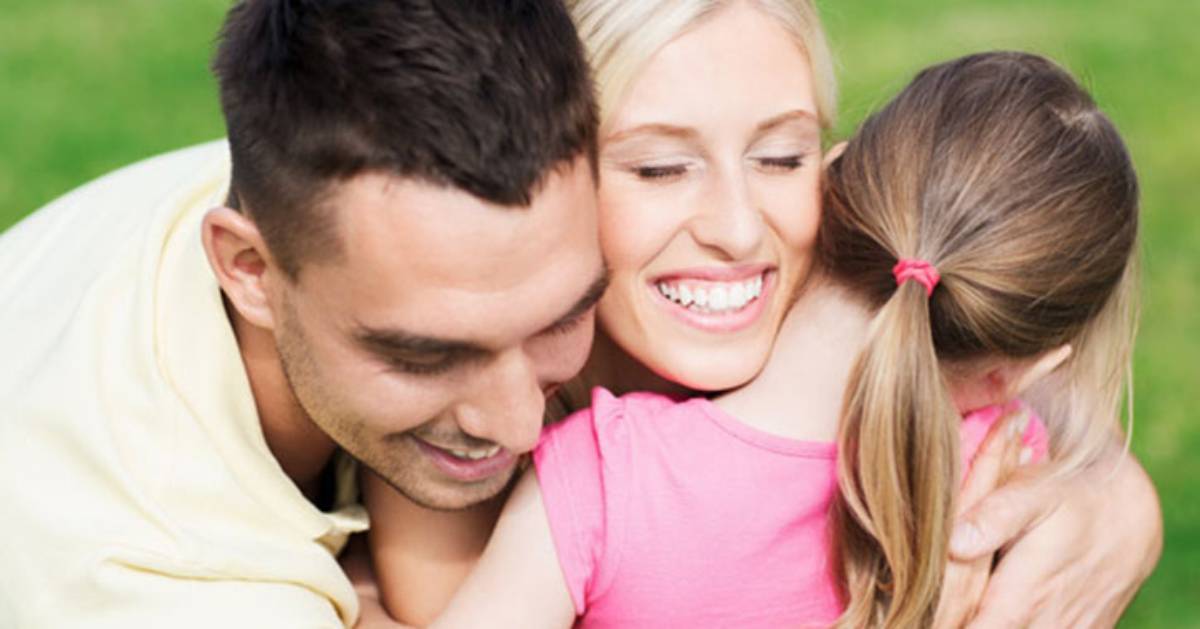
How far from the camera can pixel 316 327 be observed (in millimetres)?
3543

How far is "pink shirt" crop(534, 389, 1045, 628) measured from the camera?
144 inches

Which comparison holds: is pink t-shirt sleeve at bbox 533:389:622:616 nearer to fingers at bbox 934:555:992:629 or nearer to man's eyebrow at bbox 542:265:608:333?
man's eyebrow at bbox 542:265:608:333

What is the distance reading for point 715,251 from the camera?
3.84 m

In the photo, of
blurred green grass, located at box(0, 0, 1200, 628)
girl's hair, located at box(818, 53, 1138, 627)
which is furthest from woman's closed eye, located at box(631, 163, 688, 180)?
blurred green grass, located at box(0, 0, 1200, 628)

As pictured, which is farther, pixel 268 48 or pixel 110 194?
pixel 110 194

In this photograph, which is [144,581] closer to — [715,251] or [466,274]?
[466,274]

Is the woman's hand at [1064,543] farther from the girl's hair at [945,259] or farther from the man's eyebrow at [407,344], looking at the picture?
the man's eyebrow at [407,344]

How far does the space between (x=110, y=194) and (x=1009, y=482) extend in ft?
7.63

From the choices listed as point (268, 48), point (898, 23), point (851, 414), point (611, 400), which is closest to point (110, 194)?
point (268, 48)

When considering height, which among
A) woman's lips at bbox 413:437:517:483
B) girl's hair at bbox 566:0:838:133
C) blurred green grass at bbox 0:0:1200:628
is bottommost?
blurred green grass at bbox 0:0:1200:628

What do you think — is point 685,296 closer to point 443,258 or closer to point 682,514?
point 682,514

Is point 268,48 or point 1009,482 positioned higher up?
point 268,48

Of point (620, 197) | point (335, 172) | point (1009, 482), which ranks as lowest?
point (1009, 482)

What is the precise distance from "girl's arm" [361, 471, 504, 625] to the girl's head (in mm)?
538
